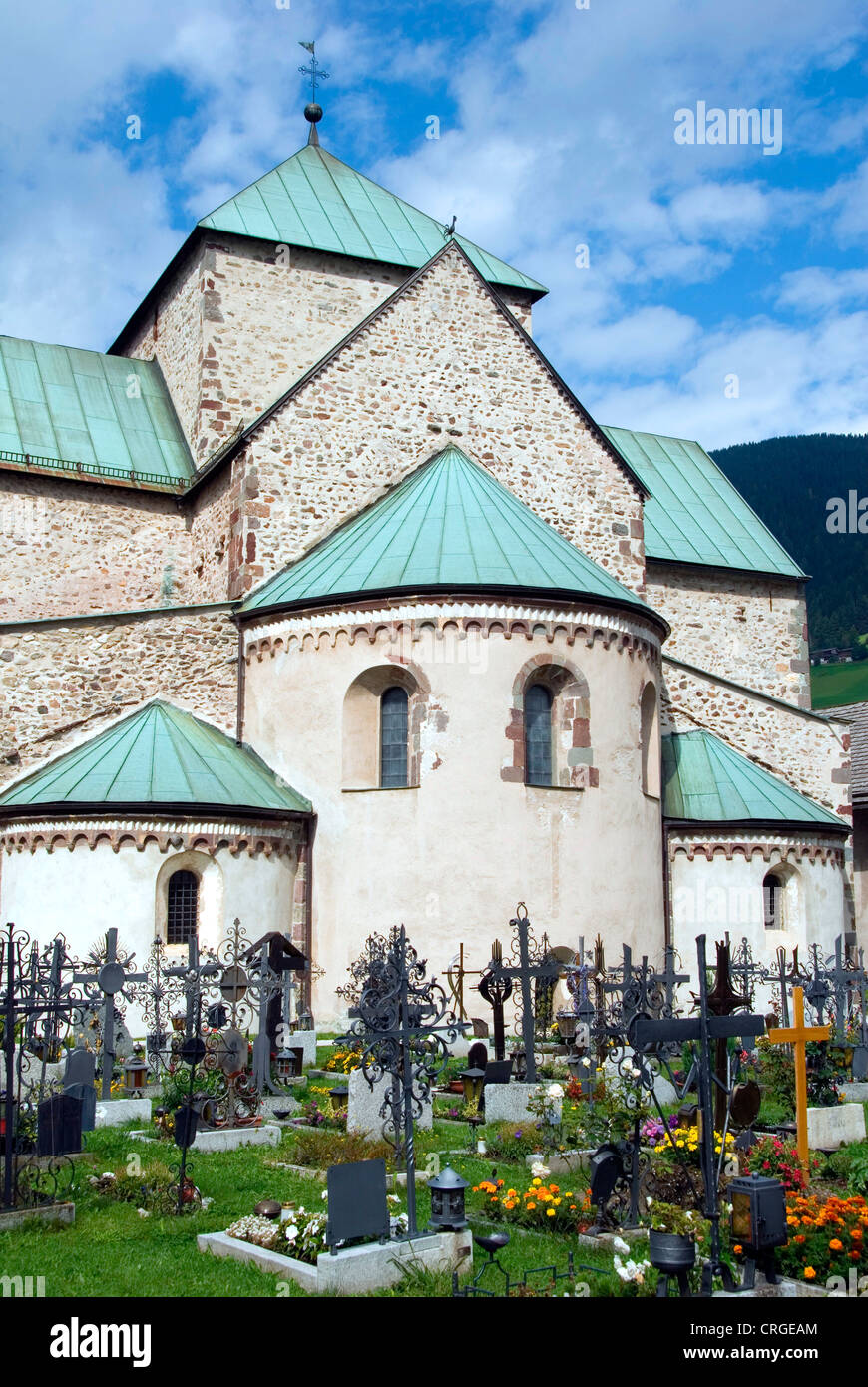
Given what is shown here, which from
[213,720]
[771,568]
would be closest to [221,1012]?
[213,720]

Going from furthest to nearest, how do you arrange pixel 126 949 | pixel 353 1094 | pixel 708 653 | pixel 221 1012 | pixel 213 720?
pixel 708 653, pixel 213 720, pixel 126 949, pixel 221 1012, pixel 353 1094

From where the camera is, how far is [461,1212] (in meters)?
9.55

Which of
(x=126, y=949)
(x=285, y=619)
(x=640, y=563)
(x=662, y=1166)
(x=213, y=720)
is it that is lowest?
(x=662, y=1166)

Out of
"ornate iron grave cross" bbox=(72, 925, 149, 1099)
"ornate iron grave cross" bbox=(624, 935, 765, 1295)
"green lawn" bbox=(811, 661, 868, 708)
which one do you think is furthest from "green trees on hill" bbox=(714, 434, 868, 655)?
"ornate iron grave cross" bbox=(624, 935, 765, 1295)

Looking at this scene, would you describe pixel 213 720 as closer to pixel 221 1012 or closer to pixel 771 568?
pixel 221 1012

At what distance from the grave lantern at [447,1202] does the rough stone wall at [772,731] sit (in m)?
21.2

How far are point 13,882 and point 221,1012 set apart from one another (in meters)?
5.12

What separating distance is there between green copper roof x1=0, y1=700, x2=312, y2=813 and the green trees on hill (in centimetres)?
10762

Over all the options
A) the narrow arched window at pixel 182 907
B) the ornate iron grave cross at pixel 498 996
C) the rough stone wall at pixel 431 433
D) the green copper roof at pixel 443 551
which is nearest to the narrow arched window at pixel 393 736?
the green copper roof at pixel 443 551

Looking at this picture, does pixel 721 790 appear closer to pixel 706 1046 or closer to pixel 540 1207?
pixel 540 1207

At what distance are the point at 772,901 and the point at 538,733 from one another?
6.92 m

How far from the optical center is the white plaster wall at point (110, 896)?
825 inches

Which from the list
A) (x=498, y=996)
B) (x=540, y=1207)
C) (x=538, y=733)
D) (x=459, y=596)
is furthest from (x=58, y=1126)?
(x=538, y=733)

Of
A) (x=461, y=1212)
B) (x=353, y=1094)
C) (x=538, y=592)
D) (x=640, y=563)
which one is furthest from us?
(x=640, y=563)
